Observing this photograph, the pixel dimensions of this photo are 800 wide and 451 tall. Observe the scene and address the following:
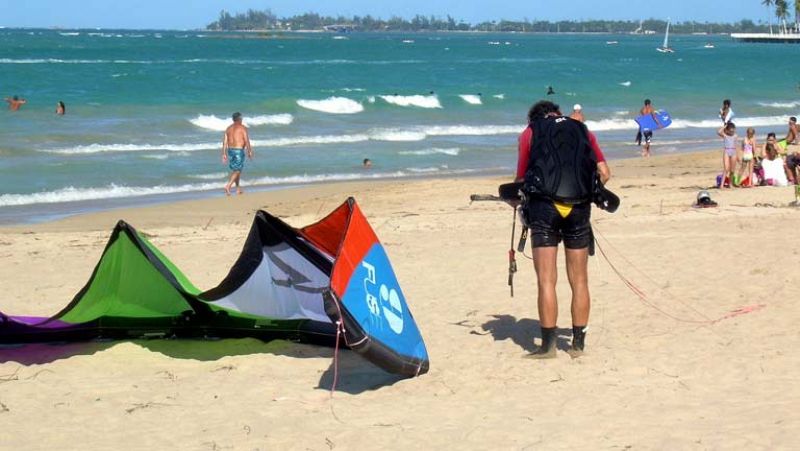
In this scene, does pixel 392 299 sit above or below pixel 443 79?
above

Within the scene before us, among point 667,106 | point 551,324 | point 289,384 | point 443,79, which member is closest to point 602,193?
point 551,324

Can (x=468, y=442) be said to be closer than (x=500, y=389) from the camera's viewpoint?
Yes

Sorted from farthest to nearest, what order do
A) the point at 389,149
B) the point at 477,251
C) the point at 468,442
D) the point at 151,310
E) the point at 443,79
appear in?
the point at 443,79 < the point at 389,149 < the point at 477,251 < the point at 151,310 < the point at 468,442

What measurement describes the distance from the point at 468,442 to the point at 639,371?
1.56 meters

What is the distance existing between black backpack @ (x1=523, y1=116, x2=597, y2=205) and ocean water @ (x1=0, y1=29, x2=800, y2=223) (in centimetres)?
1107

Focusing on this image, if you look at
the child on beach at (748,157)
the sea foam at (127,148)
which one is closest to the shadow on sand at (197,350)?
the child on beach at (748,157)

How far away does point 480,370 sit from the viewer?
266 inches

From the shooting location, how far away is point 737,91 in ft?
168

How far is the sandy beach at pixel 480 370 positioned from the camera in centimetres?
567

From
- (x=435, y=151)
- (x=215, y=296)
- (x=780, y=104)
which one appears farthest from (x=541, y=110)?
(x=780, y=104)

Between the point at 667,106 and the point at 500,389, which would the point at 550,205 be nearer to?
the point at 500,389

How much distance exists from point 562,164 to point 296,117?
1170 inches

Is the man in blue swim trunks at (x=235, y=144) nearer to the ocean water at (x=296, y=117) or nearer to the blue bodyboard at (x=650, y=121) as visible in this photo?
the ocean water at (x=296, y=117)

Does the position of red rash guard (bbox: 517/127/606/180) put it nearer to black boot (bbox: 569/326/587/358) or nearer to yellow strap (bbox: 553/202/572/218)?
yellow strap (bbox: 553/202/572/218)
